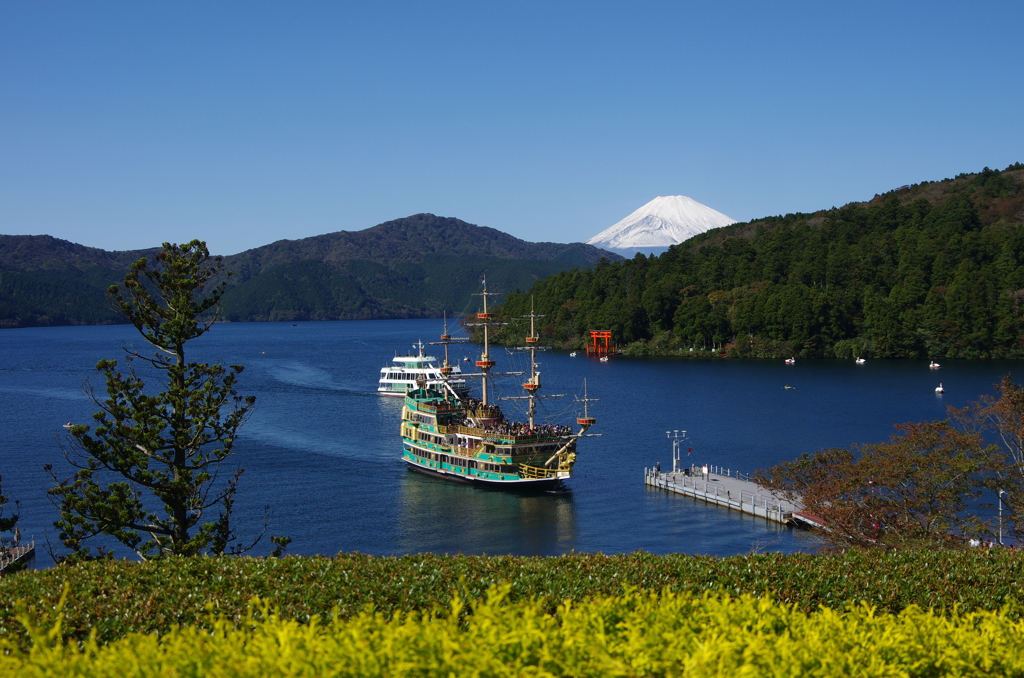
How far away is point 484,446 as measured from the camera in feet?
148

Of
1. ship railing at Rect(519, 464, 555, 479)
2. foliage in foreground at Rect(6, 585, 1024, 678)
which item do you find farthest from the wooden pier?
foliage in foreground at Rect(6, 585, 1024, 678)

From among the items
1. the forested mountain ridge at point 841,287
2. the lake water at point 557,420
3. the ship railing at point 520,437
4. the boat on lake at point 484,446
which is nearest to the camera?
the lake water at point 557,420

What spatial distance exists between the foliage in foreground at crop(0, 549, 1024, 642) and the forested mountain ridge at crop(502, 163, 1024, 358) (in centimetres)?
9520

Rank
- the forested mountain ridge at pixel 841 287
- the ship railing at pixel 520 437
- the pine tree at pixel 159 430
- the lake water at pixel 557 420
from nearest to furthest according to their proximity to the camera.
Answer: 1. the pine tree at pixel 159 430
2. the lake water at pixel 557 420
3. the ship railing at pixel 520 437
4. the forested mountain ridge at pixel 841 287

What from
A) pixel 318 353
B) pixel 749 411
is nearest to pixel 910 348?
pixel 749 411

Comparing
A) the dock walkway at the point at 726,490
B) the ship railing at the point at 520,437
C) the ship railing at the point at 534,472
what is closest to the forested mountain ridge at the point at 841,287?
the dock walkway at the point at 726,490

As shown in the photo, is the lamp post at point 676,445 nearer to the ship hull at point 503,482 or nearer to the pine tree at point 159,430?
the ship hull at point 503,482

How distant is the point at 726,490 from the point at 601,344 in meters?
82.0

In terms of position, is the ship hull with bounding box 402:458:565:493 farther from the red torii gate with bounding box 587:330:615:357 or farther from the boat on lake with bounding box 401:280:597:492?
the red torii gate with bounding box 587:330:615:357

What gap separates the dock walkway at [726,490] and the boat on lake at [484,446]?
4879mm

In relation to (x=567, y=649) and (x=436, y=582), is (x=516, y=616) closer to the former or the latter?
(x=567, y=649)

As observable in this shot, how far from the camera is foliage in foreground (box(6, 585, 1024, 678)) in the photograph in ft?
20.4

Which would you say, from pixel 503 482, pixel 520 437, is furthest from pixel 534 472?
pixel 503 482

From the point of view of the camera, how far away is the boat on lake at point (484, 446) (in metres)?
43.7
